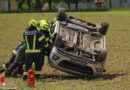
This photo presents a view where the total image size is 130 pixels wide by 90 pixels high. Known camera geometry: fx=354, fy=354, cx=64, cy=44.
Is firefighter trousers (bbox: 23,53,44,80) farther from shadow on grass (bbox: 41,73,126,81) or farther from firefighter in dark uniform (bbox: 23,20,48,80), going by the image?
shadow on grass (bbox: 41,73,126,81)

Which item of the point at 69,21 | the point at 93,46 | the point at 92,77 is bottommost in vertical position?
the point at 92,77

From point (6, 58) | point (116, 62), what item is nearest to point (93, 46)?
point (116, 62)

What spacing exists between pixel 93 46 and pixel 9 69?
258 centimetres

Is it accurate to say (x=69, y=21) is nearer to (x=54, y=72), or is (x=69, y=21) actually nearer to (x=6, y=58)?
(x=54, y=72)

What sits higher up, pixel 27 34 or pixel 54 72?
pixel 27 34

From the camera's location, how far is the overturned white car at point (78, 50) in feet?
32.5

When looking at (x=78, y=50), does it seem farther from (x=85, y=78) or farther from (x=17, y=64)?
(x=17, y=64)

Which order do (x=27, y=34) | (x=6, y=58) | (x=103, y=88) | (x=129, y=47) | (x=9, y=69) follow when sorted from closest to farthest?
(x=103, y=88), (x=27, y=34), (x=9, y=69), (x=6, y=58), (x=129, y=47)

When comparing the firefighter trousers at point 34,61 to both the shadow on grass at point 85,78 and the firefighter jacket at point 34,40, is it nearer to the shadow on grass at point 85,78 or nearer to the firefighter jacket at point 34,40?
the firefighter jacket at point 34,40

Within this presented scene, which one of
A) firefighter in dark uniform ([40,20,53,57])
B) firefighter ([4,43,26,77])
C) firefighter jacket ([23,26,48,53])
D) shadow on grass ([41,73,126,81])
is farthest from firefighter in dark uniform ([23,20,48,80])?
shadow on grass ([41,73,126,81])

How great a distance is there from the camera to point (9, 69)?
34.3 feet

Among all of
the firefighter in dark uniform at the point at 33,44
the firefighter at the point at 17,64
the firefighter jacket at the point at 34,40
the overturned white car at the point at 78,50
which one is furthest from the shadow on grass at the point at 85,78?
the firefighter jacket at the point at 34,40

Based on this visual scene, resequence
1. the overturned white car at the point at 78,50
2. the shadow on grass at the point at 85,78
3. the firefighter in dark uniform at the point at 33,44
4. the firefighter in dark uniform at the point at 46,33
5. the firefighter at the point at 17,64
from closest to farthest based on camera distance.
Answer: the firefighter in dark uniform at the point at 33,44, the overturned white car at the point at 78,50, the firefighter in dark uniform at the point at 46,33, the firefighter at the point at 17,64, the shadow on grass at the point at 85,78

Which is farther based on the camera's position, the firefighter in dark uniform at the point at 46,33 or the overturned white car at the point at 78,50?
the firefighter in dark uniform at the point at 46,33
